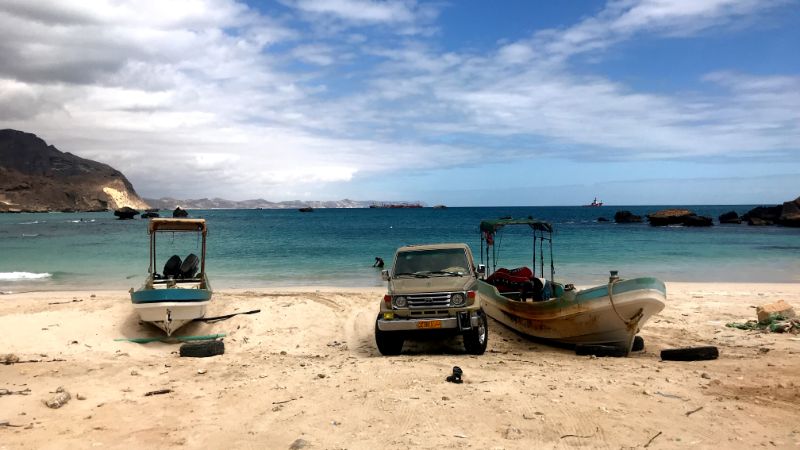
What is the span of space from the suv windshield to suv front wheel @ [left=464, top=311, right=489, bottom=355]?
4.16 ft

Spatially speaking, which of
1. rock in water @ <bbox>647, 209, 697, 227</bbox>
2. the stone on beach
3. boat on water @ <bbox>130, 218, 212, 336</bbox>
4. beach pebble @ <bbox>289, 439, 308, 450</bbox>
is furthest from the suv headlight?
rock in water @ <bbox>647, 209, 697, 227</bbox>

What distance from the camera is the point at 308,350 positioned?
12.5m

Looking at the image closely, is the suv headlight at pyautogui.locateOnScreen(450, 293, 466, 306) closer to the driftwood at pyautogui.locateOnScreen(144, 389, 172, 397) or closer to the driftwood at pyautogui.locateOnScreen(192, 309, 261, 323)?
the driftwood at pyautogui.locateOnScreen(144, 389, 172, 397)

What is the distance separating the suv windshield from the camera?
11867 millimetres

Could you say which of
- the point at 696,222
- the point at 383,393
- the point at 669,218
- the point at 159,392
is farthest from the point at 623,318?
the point at 669,218

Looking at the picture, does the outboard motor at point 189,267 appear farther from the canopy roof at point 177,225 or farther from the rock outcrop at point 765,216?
the rock outcrop at point 765,216

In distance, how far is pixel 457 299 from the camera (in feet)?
34.9

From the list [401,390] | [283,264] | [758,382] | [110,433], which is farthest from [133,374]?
[283,264]

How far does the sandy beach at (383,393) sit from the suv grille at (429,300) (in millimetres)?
1003

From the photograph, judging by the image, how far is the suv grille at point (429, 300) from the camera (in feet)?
34.9

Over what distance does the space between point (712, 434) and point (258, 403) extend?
5799 millimetres

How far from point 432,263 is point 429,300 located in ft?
5.04

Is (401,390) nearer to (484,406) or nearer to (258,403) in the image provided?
(484,406)

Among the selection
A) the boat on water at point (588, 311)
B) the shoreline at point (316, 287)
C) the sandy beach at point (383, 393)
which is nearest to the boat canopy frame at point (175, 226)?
the sandy beach at point (383, 393)
